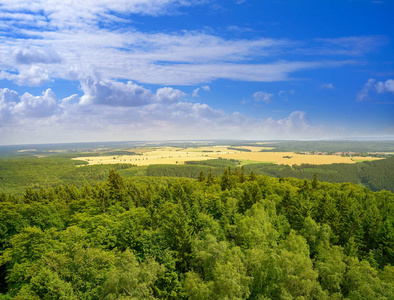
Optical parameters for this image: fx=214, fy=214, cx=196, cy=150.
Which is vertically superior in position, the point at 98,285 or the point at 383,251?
the point at 98,285

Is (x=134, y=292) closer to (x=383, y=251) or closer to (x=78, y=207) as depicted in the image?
(x=78, y=207)

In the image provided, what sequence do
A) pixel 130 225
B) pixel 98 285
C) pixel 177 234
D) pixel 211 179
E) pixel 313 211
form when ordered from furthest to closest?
pixel 211 179, pixel 313 211, pixel 130 225, pixel 177 234, pixel 98 285

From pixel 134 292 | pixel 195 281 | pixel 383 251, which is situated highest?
pixel 134 292

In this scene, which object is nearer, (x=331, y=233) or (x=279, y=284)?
(x=279, y=284)

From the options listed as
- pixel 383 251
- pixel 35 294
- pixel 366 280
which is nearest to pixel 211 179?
pixel 383 251

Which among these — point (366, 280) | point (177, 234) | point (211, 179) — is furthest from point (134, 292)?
point (211, 179)

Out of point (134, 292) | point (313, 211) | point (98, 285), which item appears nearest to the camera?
point (134, 292)
